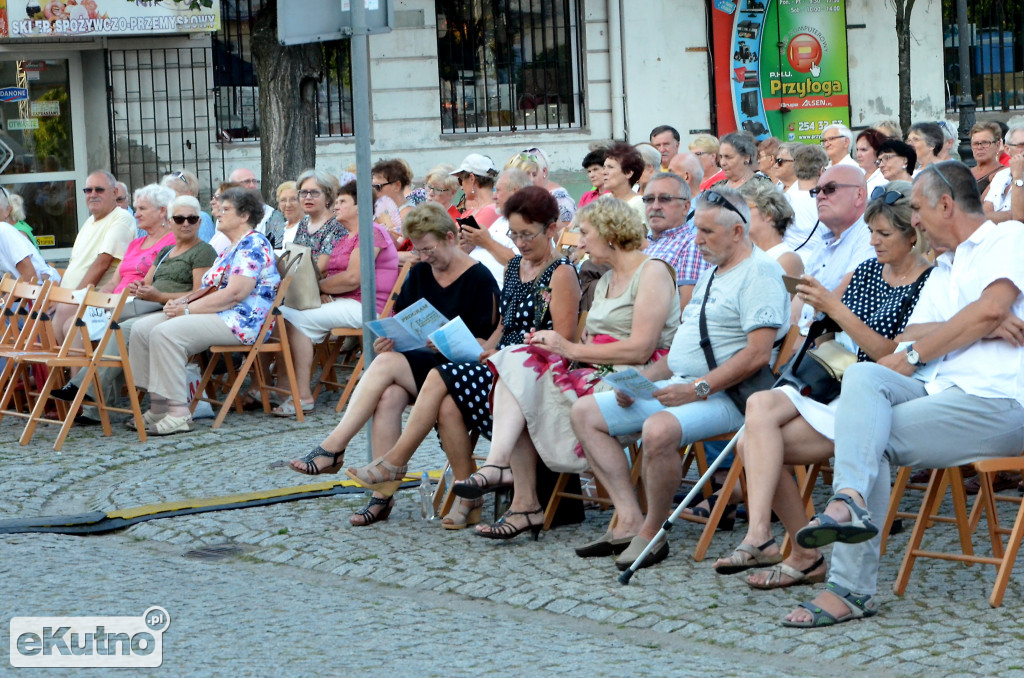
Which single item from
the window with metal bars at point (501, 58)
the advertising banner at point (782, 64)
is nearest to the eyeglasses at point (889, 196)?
the window with metal bars at point (501, 58)

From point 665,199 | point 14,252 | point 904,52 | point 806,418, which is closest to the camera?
point 806,418

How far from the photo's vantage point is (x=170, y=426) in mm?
9570

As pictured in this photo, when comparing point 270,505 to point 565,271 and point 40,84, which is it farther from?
point 40,84

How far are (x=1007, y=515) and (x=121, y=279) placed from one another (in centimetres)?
657

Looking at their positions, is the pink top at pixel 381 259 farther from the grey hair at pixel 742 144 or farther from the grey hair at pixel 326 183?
the grey hair at pixel 742 144

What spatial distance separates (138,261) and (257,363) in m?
1.15

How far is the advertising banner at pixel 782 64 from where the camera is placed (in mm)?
21391

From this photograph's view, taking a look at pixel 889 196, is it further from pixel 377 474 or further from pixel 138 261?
pixel 138 261

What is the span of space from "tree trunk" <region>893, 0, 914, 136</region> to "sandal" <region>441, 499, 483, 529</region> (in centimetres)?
1586

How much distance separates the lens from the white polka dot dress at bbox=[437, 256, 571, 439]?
6.66m

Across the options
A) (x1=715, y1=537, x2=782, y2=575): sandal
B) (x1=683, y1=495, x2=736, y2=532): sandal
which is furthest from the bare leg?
(x1=715, y1=537, x2=782, y2=575): sandal

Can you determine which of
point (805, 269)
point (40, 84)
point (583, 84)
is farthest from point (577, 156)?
point (805, 269)

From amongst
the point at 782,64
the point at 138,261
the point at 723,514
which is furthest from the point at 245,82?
the point at 723,514

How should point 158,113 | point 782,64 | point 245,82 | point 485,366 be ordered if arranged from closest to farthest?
1. point 485,366
2. point 158,113
3. point 245,82
4. point 782,64
